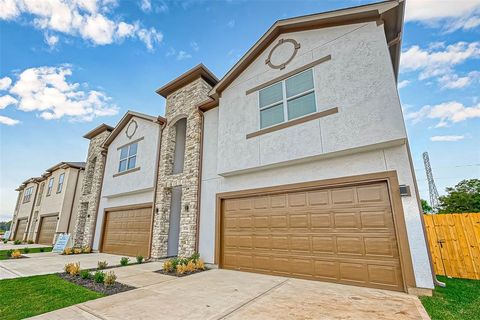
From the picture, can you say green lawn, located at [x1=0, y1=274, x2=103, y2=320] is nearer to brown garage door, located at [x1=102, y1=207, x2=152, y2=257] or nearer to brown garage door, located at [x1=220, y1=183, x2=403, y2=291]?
brown garage door, located at [x1=220, y1=183, x2=403, y2=291]

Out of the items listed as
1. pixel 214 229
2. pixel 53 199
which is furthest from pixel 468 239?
pixel 53 199

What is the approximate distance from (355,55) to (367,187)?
12.3 ft

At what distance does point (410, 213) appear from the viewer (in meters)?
5.03

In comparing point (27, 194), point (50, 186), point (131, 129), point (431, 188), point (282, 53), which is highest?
point (282, 53)

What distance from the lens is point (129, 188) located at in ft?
40.1

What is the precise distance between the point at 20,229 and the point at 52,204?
10921mm

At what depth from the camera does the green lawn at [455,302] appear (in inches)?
145

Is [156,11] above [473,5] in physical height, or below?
above

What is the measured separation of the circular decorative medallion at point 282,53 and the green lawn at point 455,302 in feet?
24.1

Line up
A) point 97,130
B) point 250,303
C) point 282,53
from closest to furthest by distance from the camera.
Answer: point 250,303 < point 282,53 < point 97,130

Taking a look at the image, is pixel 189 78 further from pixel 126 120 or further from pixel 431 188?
pixel 431 188

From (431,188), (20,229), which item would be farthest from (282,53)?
(431,188)

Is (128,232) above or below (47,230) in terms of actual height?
above

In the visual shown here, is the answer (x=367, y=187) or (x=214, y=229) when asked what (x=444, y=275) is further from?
(x=214, y=229)
